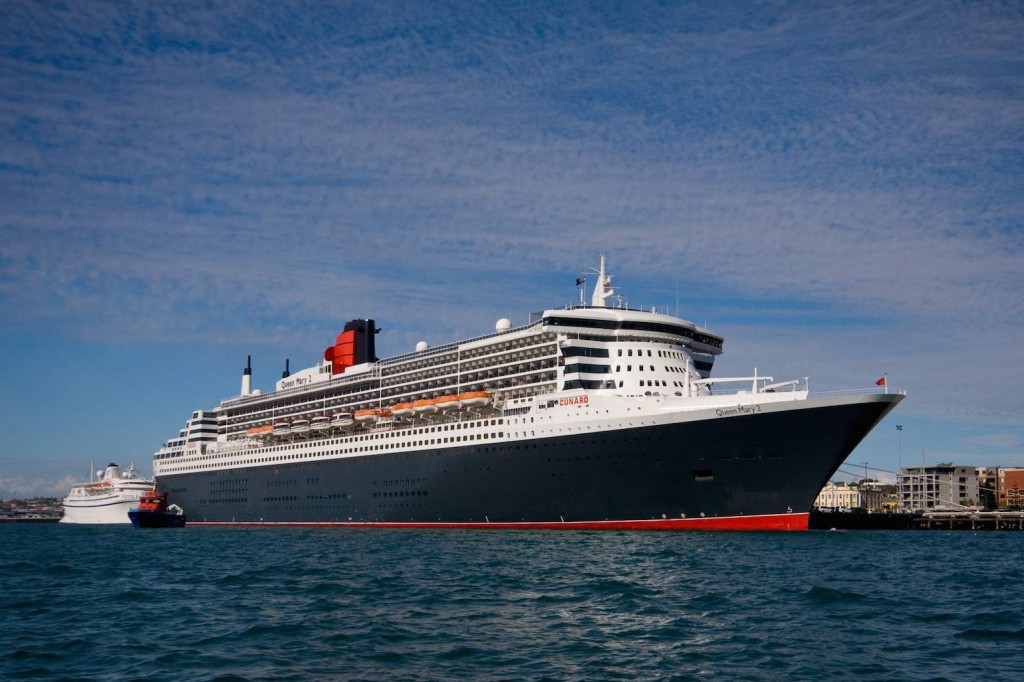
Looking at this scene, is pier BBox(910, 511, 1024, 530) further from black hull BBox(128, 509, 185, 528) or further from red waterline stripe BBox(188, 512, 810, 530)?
black hull BBox(128, 509, 185, 528)

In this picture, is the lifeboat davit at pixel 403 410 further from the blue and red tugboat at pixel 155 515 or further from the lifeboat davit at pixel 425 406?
the blue and red tugboat at pixel 155 515

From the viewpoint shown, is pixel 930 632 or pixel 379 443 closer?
pixel 930 632

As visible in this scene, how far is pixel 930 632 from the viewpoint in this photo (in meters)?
19.2

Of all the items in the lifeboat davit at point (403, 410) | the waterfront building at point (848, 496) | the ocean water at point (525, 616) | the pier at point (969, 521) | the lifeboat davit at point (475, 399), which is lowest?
the waterfront building at point (848, 496)

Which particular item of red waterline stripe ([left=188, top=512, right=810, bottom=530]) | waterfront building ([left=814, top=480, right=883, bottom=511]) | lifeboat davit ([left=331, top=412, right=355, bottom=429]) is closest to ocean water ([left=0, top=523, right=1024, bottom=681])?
red waterline stripe ([left=188, top=512, right=810, bottom=530])

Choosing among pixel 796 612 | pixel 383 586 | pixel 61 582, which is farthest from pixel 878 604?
pixel 61 582

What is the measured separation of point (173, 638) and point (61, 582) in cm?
1378

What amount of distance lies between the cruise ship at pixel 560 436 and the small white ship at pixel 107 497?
35.5 m

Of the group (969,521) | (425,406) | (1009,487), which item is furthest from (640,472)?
(1009,487)

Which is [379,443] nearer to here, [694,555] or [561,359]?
[561,359]

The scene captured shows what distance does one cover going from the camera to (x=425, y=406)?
5994 cm

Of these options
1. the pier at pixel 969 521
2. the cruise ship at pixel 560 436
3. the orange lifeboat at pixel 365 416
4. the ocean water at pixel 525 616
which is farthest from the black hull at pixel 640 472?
the pier at pixel 969 521

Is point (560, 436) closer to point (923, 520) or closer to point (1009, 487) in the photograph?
point (923, 520)

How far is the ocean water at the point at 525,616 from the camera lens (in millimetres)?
16016
